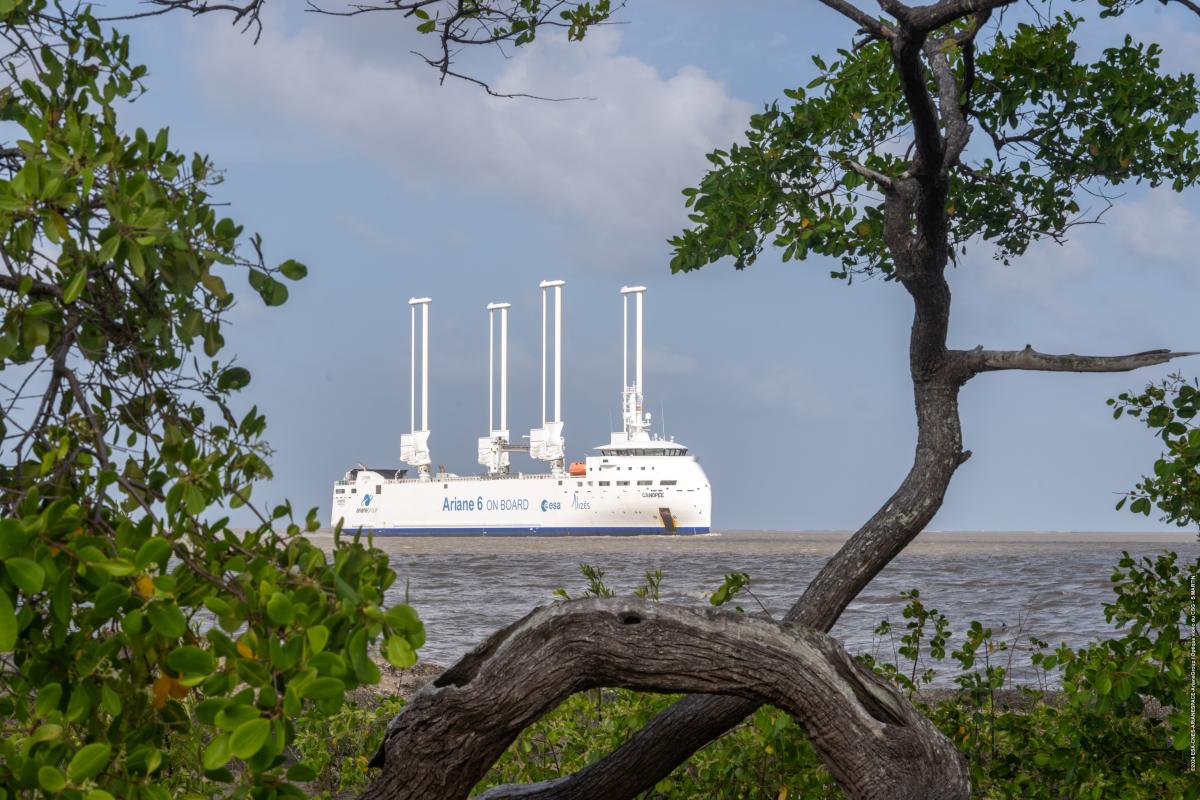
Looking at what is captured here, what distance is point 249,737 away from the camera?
125 cm

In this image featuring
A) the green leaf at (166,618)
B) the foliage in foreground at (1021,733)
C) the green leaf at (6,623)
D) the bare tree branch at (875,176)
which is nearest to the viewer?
the green leaf at (6,623)

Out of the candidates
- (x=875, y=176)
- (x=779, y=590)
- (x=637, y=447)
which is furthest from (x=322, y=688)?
(x=637, y=447)

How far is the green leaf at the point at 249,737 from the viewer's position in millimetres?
1240

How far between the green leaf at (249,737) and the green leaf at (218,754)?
19 millimetres

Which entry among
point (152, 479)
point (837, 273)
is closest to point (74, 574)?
point (152, 479)

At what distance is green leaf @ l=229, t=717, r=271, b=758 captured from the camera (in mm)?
1240

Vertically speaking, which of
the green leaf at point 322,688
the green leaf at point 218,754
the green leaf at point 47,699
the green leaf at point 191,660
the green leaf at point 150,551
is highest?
the green leaf at point 150,551

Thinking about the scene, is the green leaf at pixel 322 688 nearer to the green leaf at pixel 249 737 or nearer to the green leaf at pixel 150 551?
the green leaf at pixel 249 737

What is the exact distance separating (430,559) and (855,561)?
112ft

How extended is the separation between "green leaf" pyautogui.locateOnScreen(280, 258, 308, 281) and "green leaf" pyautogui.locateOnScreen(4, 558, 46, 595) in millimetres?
591

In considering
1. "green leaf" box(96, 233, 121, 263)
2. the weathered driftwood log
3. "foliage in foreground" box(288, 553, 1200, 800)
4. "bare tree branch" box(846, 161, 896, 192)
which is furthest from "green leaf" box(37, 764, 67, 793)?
"bare tree branch" box(846, 161, 896, 192)

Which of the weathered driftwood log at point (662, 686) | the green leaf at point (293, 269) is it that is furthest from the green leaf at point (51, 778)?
the weathered driftwood log at point (662, 686)

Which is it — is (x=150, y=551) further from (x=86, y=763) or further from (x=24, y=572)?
(x=86, y=763)

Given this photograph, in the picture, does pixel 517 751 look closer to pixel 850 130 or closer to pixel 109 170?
pixel 850 130
